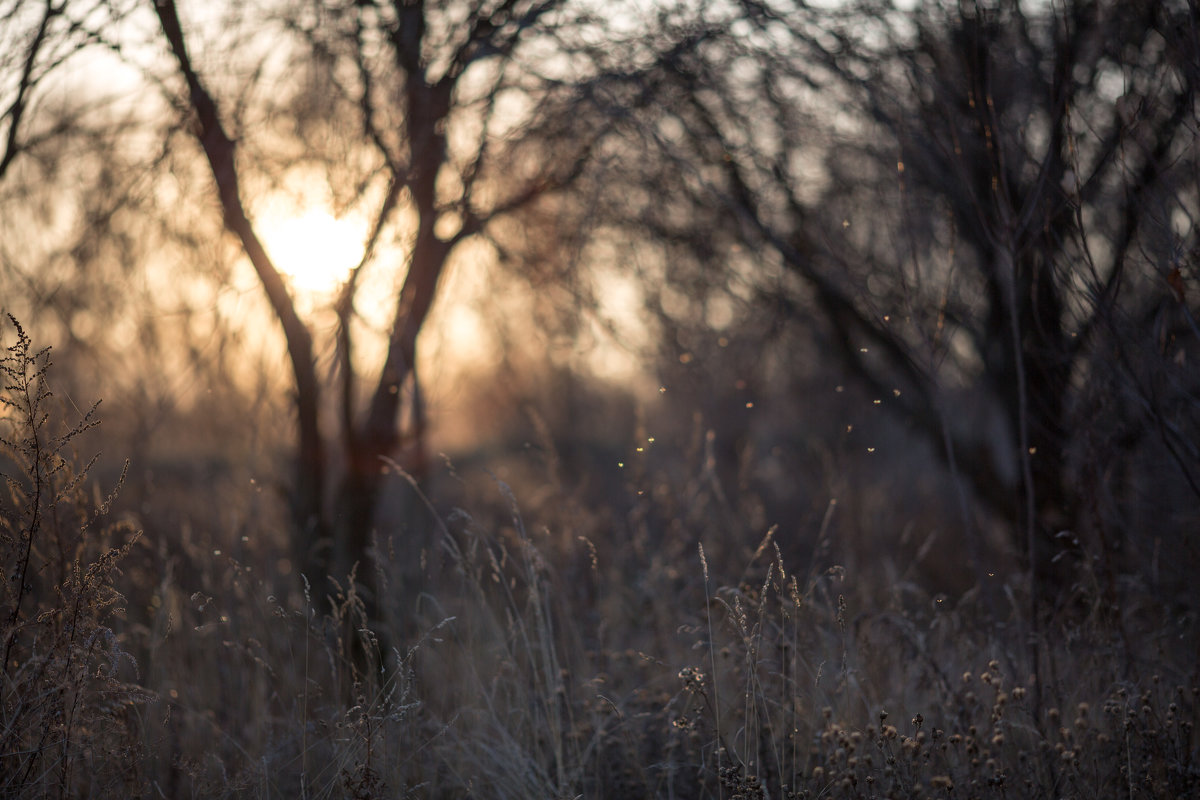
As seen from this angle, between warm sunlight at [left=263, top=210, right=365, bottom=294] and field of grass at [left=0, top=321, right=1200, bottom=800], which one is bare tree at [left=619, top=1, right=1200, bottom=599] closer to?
field of grass at [left=0, top=321, right=1200, bottom=800]

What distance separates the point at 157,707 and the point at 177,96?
2264 millimetres

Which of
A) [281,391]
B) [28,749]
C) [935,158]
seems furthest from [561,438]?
[28,749]

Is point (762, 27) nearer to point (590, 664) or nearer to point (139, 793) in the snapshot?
point (590, 664)

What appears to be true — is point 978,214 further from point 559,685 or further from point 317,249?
point 317,249

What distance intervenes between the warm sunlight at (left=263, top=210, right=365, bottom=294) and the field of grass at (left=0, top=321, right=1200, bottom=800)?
739 millimetres

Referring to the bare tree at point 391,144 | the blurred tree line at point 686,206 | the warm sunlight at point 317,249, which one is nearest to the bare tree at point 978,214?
the blurred tree line at point 686,206

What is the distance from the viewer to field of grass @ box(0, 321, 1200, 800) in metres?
2.17

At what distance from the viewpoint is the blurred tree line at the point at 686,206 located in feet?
9.28

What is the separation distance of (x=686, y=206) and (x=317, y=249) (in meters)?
1.96

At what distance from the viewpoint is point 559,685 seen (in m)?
2.57

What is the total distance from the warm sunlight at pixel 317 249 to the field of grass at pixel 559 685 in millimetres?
739

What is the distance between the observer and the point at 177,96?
9.89 feet

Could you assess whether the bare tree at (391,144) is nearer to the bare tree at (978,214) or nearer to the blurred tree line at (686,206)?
the blurred tree line at (686,206)

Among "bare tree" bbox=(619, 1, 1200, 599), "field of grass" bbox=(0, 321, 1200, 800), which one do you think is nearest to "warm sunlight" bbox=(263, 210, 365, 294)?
"field of grass" bbox=(0, 321, 1200, 800)
